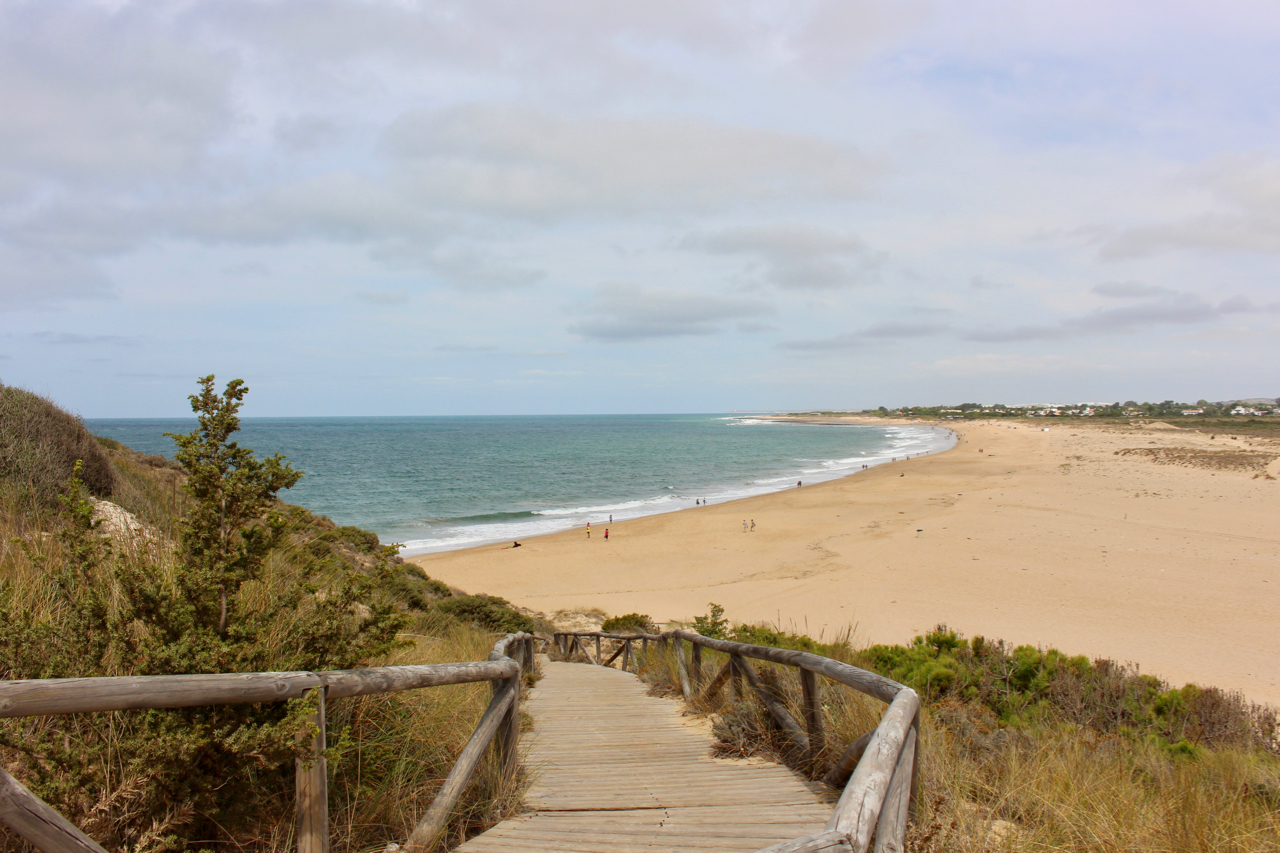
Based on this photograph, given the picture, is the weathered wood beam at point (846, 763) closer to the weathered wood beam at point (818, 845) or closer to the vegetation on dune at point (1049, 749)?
the vegetation on dune at point (1049, 749)

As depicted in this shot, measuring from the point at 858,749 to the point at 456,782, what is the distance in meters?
2.01

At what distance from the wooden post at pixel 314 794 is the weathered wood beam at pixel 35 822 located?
700mm

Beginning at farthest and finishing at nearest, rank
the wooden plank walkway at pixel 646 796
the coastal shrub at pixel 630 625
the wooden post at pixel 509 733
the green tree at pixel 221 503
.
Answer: the coastal shrub at pixel 630 625 < the wooden post at pixel 509 733 < the wooden plank walkway at pixel 646 796 < the green tree at pixel 221 503

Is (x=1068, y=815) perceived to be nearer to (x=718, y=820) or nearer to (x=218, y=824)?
(x=718, y=820)

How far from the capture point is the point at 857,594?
18.1 metres

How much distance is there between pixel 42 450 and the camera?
709cm

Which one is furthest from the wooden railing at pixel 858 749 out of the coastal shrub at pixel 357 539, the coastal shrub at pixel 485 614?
the coastal shrub at pixel 357 539

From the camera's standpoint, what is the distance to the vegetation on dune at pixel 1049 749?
9.50 ft

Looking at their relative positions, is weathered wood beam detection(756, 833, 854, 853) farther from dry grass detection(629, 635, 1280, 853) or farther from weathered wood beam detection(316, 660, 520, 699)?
weathered wood beam detection(316, 660, 520, 699)

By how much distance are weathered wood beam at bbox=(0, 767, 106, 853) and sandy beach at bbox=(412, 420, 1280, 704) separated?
11462 millimetres

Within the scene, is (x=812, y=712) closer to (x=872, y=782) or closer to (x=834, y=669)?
(x=834, y=669)

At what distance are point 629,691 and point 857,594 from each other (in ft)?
40.2

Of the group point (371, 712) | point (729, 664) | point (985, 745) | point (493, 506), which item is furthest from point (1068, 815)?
point (493, 506)

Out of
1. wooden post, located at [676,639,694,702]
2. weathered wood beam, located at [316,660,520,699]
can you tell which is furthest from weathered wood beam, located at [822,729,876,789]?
wooden post, located at [676,639,694,702]
